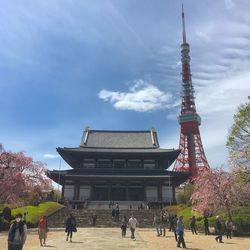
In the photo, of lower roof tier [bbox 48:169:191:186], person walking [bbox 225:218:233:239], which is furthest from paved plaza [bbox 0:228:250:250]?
lower roof tier [bbox 48:169:191:186]

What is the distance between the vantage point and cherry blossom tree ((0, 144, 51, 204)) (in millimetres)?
30422

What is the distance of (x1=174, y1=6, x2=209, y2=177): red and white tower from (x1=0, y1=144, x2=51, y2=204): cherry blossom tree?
40266 mm

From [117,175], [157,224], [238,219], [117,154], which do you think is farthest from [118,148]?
[238,219]

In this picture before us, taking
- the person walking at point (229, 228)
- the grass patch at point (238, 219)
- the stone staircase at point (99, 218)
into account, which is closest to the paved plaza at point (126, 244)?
the person walking at point (229, 228)

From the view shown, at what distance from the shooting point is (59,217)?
3678 centimetres

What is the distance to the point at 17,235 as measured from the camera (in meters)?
9.21

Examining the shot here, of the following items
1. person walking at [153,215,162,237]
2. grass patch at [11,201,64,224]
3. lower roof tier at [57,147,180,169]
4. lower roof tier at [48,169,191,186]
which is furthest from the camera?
lower roof tier at [57,147,180,169]

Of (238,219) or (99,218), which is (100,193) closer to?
(99,218)

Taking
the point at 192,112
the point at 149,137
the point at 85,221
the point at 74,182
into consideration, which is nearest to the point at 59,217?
the point at 85,221

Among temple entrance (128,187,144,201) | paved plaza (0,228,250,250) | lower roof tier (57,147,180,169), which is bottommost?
paved plaza (0,228,250,250)

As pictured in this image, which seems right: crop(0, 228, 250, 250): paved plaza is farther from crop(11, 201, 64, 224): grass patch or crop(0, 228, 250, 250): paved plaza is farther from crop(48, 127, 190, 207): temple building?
crop(48, 127, 190, 207): temple building

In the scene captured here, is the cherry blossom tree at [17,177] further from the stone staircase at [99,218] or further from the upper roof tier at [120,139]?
the upper roof tier at [120,139]

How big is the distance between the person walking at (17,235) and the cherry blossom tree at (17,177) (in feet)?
73.6

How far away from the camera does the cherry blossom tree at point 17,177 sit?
99.8 ft
